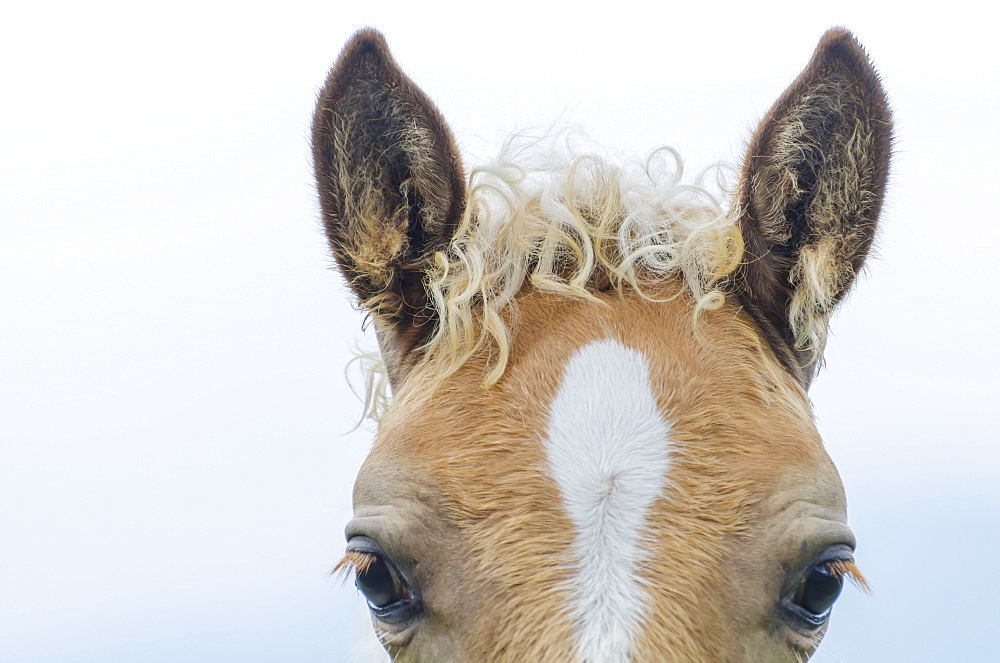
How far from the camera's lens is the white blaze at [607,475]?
2.25 metres

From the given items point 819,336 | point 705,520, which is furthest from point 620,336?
point 819,336

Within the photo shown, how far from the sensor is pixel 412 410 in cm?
296

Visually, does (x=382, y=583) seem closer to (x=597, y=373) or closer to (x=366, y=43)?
(x=597, y=373)

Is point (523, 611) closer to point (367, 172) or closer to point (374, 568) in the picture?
point (374, 568)

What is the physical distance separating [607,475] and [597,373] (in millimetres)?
373

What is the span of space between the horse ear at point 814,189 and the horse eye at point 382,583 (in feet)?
5.01

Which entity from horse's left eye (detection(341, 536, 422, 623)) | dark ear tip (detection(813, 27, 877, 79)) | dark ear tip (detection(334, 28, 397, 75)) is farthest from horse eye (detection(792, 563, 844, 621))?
dark ear tip (detection(334, 28, 397, 75))

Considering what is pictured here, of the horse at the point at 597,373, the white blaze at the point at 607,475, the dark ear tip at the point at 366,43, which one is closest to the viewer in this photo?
the white blaze at the point at 607,475

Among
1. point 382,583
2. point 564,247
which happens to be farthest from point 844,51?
point 382,583

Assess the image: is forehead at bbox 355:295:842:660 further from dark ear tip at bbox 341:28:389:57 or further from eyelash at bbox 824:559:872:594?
dark ear tip at bbox 341:28:389:57

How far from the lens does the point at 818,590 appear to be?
2.59 meters

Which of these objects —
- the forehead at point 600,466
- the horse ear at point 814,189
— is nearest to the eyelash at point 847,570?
the forehead at point 600,466

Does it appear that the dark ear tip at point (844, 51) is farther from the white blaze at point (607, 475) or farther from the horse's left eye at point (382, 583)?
the horse's left eye at point (382, 583)

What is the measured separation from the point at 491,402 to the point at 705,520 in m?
0.73
